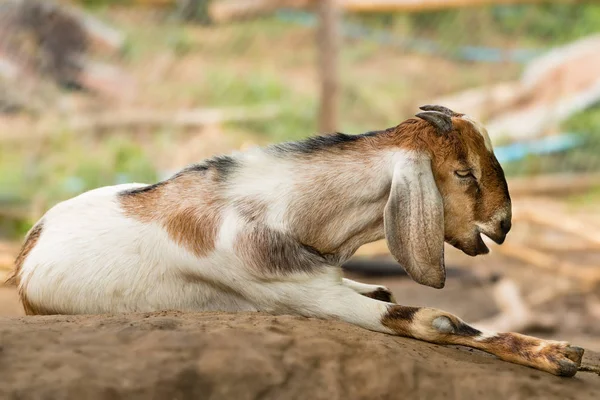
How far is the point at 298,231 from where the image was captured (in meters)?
3.39

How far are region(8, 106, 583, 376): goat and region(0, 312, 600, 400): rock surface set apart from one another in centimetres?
17

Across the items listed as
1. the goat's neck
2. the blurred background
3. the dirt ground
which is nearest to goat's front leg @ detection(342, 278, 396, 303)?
the goat's neck

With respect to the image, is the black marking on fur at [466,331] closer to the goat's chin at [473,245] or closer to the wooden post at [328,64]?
the goat's chin at [473,245]

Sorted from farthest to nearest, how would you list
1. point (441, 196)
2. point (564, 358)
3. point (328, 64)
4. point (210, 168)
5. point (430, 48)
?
point (430, 48)
point (328, 64)
point (210, 168)
point (441, 196)
point (564, 358)

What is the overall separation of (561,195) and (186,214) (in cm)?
1140

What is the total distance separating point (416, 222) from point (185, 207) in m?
0.92

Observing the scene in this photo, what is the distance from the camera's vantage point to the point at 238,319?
3191 millimetres

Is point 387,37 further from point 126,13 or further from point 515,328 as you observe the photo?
point 515,328

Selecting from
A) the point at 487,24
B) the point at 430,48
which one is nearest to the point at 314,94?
the point at 430,48

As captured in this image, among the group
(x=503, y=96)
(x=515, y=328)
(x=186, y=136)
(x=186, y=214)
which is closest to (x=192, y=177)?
Result: (x=186, y=214)

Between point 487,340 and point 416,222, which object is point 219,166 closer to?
point 416,222

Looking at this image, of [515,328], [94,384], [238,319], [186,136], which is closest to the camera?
[94,384]

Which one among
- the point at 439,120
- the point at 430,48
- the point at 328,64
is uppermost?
the point at 430,48

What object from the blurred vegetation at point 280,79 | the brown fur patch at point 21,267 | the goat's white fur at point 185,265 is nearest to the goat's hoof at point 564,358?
the goat's white fur at point 185,265
